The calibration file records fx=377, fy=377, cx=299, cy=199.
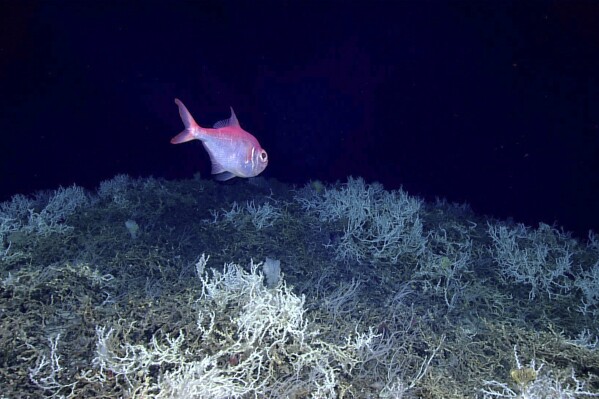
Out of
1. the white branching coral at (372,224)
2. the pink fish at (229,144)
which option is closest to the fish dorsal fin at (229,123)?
the pink fish at (229,144)

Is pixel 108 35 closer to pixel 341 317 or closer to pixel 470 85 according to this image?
pixel 470 85

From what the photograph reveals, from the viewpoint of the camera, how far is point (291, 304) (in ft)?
9.93

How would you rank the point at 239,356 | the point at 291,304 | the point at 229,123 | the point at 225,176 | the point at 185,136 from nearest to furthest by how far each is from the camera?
the point at 239,356
the point at 291,304
the point at 185,136
the point at 229,123
the point at 225,176

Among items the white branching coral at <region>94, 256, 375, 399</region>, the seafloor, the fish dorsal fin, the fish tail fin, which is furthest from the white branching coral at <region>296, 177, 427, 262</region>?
the fish tail fin

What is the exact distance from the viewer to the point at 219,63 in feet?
42.1

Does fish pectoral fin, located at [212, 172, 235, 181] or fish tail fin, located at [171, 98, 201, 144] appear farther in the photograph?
fish pectoral fin, located at [212, 172, 235, 181]

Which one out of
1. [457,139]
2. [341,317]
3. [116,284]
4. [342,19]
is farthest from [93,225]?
[457,139]

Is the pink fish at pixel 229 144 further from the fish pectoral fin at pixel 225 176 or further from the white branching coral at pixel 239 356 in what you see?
the white branching coral at pixel 239 356

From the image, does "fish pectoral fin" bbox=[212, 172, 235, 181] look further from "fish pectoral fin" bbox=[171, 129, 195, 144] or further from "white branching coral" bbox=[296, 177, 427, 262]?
"white branching coral" bbox=[296, 177, 427, 262]

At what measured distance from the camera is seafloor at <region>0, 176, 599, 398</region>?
2.67 metres

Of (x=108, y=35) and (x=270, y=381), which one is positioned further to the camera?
(x=108, y=35)

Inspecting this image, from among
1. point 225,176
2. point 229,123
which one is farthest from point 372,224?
point 229,123

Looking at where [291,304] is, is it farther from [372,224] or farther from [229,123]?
[372,224]

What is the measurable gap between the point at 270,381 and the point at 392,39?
477 inches
